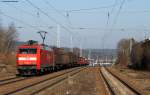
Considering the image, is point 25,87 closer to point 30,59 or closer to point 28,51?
point 30,59

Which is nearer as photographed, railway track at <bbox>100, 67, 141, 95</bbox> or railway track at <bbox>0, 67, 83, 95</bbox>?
railway track at <bbox>0, 67, 83, 95</bbox>

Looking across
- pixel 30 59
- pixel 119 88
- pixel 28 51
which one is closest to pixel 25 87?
pixel 119 88

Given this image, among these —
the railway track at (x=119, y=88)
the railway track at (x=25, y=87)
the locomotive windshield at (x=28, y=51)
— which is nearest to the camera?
the railway track at (x=25, y=87)

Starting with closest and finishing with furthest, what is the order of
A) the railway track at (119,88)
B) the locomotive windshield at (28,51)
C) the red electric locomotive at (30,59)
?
the railway track at (119,88)
the red electric locomotive at (30,59)
the locomotive windshield at (28,51)

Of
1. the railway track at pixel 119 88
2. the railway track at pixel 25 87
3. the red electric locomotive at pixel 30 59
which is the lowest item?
the railway track at pixel 119 88

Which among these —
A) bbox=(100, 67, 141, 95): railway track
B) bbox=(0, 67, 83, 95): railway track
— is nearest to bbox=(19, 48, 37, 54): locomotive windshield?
bbox=(100, 67, 141, 95): railway track

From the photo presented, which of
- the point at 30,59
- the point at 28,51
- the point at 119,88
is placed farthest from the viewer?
the point at 28,51

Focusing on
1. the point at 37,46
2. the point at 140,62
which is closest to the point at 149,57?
the point at 140,62

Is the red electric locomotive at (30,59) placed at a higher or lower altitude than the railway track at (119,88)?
higher

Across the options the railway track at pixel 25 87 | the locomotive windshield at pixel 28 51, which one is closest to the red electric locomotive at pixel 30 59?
the locomotive windshield at pixel 28 51

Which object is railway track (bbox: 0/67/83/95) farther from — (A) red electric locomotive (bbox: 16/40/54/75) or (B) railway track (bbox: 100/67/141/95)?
(A) red electric locomotive (bbox: 16/40/54/75)

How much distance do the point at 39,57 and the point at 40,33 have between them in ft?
38.5

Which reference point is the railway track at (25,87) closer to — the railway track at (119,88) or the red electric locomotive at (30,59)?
the railway track at (119,88)

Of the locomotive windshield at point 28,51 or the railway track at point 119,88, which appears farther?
the locomotive windshield at point 28,51
